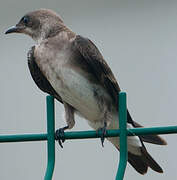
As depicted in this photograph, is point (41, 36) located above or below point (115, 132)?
above

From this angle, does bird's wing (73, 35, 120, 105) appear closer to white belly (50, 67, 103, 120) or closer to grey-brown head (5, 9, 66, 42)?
white belly (50, 67, 103, 120)

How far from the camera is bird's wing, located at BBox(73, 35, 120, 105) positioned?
2.67m

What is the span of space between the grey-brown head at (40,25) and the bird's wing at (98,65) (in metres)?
0.32

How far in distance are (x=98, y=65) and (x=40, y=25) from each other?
576 millimetres

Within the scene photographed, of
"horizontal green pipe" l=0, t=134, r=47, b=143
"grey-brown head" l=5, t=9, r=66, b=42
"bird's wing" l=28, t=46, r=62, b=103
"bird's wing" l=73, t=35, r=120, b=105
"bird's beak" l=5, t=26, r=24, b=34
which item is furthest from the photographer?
"bird's beak" l=5, t=26, r=24, b=34

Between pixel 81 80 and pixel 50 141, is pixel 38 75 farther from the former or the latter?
pixel 50 141

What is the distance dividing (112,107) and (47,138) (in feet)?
4.12

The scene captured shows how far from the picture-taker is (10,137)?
1.60m

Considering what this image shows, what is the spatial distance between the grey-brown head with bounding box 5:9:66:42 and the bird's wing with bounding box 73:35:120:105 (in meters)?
0.32

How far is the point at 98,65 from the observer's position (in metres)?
2.68

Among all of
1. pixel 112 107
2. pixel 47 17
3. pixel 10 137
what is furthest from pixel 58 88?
pixel 10 137

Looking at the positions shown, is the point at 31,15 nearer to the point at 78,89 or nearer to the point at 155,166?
the point at 78,89

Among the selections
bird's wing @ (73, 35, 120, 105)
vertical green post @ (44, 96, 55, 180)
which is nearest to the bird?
bird's wing @ (73, 35, 120, 105)

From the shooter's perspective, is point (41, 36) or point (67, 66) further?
point (41, 36)
